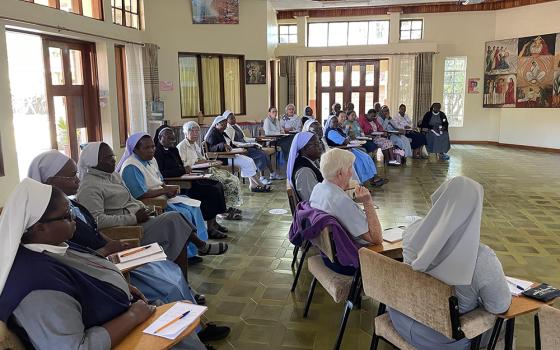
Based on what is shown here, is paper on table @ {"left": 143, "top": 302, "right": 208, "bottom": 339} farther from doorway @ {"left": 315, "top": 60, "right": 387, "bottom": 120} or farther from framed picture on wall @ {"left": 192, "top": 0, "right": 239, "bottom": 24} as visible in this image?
doorway @ {"left": 315, "top": 60, "right": 387, "bottom": 120}

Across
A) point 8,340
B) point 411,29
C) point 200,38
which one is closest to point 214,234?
point 8,340

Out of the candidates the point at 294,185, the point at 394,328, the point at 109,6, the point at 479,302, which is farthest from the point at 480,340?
the point at 109,6

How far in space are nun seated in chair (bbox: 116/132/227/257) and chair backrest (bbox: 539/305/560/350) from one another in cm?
301

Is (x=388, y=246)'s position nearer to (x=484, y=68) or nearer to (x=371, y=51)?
(x=371, y=51)

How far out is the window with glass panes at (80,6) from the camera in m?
6.33

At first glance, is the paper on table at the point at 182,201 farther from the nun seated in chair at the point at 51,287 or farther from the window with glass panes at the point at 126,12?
the window with glass panes at the point at 126,12

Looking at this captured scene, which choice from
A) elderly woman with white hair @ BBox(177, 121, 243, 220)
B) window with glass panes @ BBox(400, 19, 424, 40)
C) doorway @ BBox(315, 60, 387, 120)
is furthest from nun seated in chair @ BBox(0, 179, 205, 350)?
window with glass panes @ BBox(400, 19, 424, 40)

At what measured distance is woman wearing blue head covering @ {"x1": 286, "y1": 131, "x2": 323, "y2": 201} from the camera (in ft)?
12.0

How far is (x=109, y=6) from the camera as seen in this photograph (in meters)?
7.63

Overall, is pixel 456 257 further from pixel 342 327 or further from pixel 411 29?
pixel 411 29

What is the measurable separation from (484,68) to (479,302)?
12580 millimetres

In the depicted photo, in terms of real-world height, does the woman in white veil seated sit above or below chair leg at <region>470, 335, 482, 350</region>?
above

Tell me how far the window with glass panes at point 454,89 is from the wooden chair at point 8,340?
1355cm

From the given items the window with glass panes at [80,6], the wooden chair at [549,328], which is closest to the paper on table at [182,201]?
the wooden chair at [549,328]
